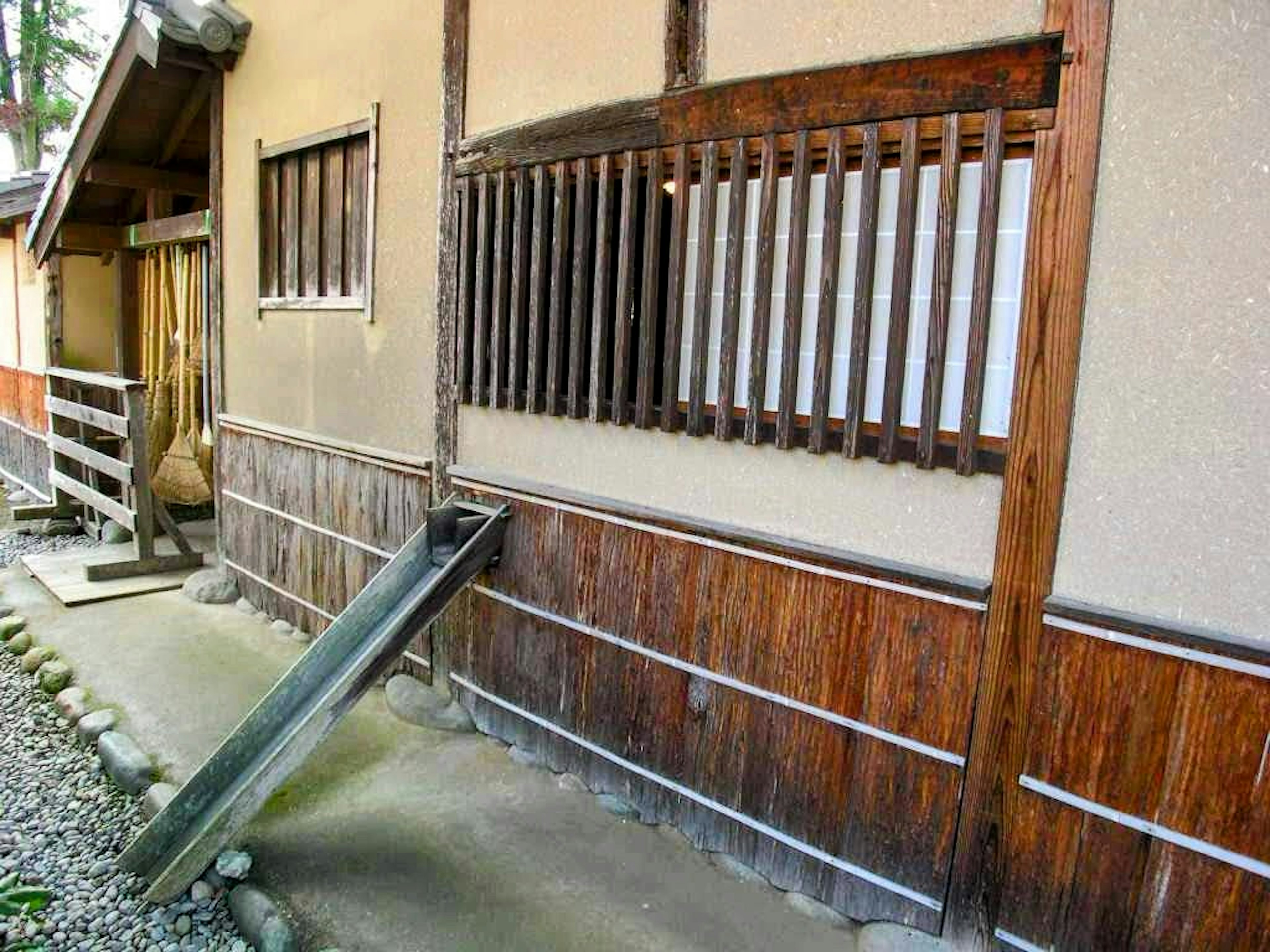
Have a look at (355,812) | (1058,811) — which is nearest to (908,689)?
(1058,811)

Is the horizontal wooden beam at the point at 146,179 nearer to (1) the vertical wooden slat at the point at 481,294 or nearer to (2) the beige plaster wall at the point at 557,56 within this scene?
(2) the beige plaster wall at the point at 557,56

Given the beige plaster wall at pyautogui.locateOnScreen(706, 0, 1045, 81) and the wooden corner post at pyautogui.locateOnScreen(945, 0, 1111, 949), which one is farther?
the beige plaster wall at pyautogui.locateOnScreen(706, 0, 1045, 81)

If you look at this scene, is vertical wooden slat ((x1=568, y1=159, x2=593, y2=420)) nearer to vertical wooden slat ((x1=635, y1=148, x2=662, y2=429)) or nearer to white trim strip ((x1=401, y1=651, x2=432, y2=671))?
vertical wooden slat ((x1=635, y1=148, x2=662, y2=429))

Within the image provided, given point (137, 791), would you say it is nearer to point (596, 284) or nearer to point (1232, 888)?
point (596, 284)

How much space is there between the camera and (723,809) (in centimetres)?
371

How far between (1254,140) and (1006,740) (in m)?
1.89

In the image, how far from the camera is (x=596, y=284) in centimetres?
399

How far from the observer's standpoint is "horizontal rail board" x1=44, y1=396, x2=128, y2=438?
7289 millimetres

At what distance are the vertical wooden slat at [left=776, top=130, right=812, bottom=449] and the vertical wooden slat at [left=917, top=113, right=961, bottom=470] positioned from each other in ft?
1.62

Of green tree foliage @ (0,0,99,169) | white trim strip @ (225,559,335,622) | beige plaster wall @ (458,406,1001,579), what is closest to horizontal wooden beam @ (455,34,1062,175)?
beige plaster wall @ (458,406,1001,579)

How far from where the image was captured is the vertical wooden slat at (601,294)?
3932 mm

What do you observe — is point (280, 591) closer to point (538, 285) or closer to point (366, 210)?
point (366, 210)

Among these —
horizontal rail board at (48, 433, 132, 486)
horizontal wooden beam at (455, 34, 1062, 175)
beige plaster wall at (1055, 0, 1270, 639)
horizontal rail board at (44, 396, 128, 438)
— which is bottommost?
horizontal rail board at (48, 433, 132, 486)

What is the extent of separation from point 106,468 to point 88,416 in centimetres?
60
